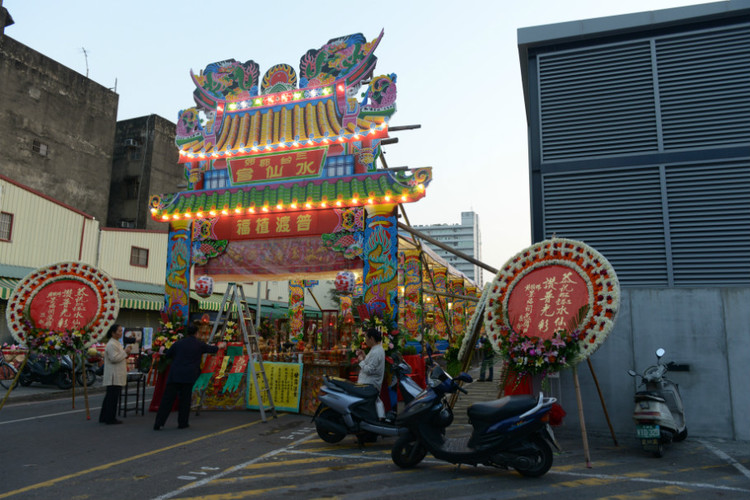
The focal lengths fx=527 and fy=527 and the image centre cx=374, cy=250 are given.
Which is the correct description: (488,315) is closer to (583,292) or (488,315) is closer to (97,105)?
(583,292)

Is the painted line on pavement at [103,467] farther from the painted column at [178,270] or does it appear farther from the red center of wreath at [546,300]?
the red center of wreath at [546,300]

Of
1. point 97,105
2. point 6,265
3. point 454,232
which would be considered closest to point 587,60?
point 6,265

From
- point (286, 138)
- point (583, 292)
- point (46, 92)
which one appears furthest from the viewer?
point (46, 92)

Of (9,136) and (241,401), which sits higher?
(9,136)

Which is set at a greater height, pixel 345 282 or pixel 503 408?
pixel 345 282

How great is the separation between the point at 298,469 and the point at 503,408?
2341 mm

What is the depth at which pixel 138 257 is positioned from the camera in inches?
943

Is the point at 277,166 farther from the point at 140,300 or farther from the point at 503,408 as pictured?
the point at 140,300

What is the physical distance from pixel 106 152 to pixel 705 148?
96.1 feet

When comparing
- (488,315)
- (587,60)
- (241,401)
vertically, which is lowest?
(241,401)

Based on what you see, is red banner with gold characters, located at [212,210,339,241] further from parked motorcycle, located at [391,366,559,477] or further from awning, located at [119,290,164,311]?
awning, located at [119,290,164,311]

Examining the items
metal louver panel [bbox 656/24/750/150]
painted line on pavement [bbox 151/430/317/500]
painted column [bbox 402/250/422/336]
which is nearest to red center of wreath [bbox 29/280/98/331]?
painted line on pavement [bbox 151/430/317/500]

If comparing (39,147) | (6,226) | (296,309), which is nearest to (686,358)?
(296,309)

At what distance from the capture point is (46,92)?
86.2 feet
